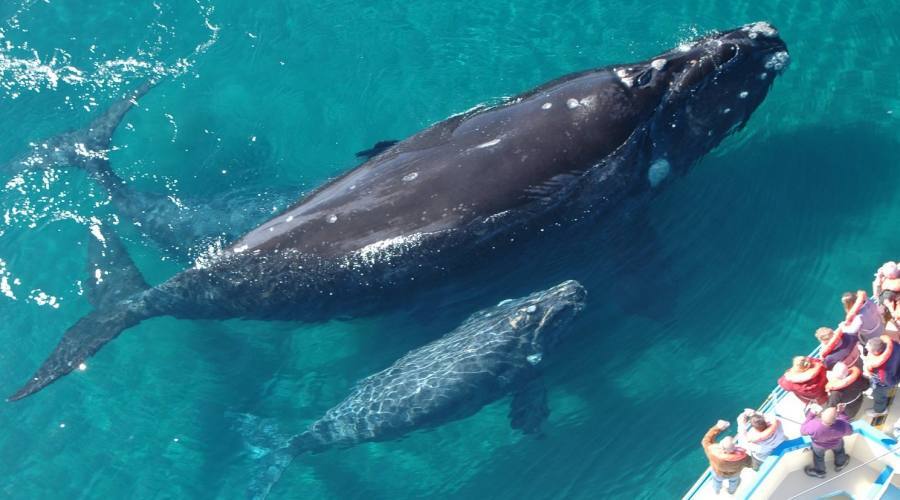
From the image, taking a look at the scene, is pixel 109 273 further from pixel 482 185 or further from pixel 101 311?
pixel 482 185

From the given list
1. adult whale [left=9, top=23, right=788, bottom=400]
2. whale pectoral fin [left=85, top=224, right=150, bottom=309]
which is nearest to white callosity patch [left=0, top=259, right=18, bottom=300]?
whale pectoral fin [left=85, top=224, right=150, bottom=309]

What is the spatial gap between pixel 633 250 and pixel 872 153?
18.5ft

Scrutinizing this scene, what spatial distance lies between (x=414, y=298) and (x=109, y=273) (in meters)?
6.57

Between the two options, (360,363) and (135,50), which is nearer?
(360,363)

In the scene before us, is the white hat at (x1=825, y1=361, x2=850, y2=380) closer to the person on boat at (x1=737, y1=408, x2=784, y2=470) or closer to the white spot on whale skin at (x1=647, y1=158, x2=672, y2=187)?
the person on boat at (x1=737, y1=408, x2=784, y2=470)

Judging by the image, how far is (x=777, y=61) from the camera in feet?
51.8

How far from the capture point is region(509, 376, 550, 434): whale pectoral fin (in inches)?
627

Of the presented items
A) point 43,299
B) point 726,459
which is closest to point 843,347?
point 726,459

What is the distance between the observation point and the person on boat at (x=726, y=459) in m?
12.2

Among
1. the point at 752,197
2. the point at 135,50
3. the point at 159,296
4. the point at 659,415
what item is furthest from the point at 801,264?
the point at 135,50

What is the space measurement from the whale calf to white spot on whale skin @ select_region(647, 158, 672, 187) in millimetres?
2580

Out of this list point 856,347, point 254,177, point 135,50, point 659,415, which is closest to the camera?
point 856,347

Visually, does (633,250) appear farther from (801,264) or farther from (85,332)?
(85,332)

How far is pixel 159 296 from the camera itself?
16.5 m
